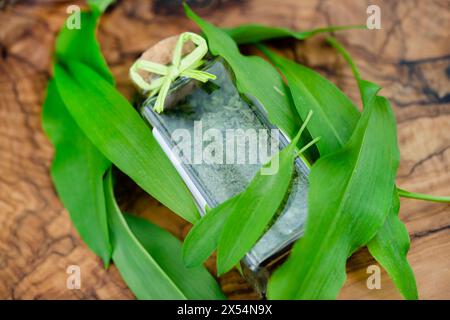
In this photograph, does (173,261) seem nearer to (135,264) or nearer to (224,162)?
(135,264)

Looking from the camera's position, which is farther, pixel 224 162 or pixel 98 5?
pixel 98 5

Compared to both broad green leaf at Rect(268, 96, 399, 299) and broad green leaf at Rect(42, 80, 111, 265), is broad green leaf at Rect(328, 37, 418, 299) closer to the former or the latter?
broad green leaf at Rect(268, 96, 399, 299)

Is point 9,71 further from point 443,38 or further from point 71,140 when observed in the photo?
point 443,38

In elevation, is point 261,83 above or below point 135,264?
above

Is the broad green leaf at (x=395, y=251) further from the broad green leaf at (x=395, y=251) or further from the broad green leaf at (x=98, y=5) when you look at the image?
the broad green leaf at (x=98, y=5)

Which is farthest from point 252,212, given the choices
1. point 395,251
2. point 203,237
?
point 395,251
